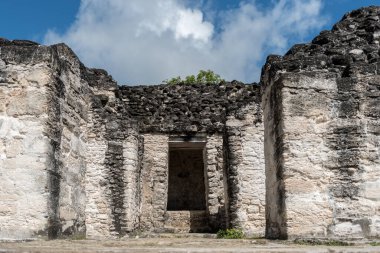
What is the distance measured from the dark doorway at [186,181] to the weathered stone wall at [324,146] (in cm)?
1180

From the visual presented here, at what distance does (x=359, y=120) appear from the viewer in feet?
16.1

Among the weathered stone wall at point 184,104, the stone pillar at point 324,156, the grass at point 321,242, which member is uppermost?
the weathered stone wall at point 184,104

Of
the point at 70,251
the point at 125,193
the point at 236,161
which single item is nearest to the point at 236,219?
the point at 236,161

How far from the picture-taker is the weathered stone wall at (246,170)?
33.3 feet

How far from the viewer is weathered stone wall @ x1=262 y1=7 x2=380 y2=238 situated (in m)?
4.65

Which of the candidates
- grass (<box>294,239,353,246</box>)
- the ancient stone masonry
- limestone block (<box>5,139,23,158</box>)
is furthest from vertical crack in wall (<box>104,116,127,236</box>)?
grass (<box>294,239,353,246</box>)

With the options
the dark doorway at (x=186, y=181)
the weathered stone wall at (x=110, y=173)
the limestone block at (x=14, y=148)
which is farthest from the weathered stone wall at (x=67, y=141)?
the dark doorway at (x=186, y=181)

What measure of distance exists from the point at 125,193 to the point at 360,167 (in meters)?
5.78

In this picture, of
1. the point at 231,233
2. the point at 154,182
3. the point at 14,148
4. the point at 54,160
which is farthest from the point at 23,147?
the point at 154,182

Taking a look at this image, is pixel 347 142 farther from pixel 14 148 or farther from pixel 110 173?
pixel 110 173

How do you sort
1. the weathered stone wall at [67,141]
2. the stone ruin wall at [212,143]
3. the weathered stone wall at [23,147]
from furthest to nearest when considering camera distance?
the stone ruin wall at [212,143] < the weathered stone wall at [67,141] < the weathered stone wall at [23,147]

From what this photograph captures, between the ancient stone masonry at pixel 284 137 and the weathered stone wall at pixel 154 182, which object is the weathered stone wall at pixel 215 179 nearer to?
the weathered stone wall at pixel 154 182

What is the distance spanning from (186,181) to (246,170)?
276 inches

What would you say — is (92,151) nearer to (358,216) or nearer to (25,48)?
(25,48)
